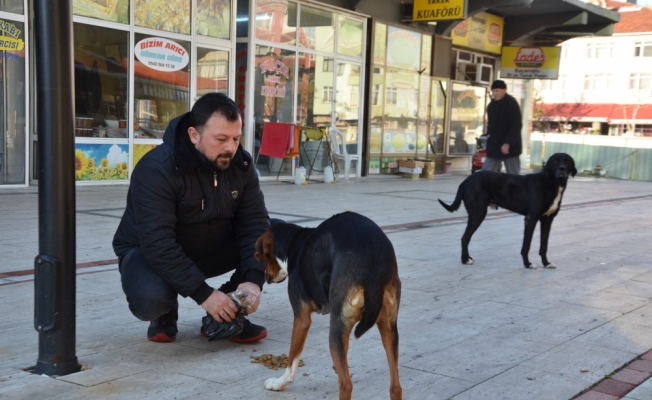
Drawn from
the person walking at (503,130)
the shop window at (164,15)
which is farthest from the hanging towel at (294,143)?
the person walking at (503,130)

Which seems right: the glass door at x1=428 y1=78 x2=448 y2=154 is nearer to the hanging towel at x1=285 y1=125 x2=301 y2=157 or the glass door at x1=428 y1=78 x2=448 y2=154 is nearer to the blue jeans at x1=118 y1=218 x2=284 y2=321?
the hanging towel at x1=285 y1=125 x2=301 y2=157

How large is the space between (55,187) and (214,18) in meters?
11.5

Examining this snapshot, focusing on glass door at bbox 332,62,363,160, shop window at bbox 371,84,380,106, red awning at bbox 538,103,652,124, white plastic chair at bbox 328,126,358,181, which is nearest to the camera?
white plastic chair at bbox 328,126,358,181

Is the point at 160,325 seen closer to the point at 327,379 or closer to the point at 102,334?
the point at 102,334

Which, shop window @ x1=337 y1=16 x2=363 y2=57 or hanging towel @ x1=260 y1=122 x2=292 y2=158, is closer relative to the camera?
hanging towel @ x1=260 y1=122 x2=292 y2=158

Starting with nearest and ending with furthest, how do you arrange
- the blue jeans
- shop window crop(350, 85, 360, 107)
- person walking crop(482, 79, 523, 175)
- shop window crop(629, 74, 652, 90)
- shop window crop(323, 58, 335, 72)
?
the blue jeans → person walking crop(482, 79, 523, 175) → shop window crop(323, 58, 335, 72) → shop window crop(350, 85, 360, 107) → shop window crop(629, 74, 652, 90)

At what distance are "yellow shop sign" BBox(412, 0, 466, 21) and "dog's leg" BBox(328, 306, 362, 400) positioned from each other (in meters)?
15.4

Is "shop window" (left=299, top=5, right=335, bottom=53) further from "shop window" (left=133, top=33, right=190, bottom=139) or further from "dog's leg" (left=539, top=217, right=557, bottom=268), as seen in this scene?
"dog's leg" (left=539, top=217, right=557, bottom=268)

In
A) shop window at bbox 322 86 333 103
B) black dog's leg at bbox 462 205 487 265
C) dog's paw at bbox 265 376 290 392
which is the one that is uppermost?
shop window at bbox 322 86 333 103

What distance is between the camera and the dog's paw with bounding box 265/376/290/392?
347 centimetres

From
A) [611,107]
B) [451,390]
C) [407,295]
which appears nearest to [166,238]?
[451,390]

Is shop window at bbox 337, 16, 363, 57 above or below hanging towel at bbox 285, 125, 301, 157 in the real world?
above

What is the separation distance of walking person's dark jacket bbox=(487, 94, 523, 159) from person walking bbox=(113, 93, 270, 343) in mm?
5631

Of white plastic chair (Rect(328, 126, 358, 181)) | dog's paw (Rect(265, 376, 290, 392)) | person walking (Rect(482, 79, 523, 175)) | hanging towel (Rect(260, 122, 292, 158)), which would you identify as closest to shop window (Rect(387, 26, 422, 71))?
white plastic chair (Rect(328, 126, 358, 181))
